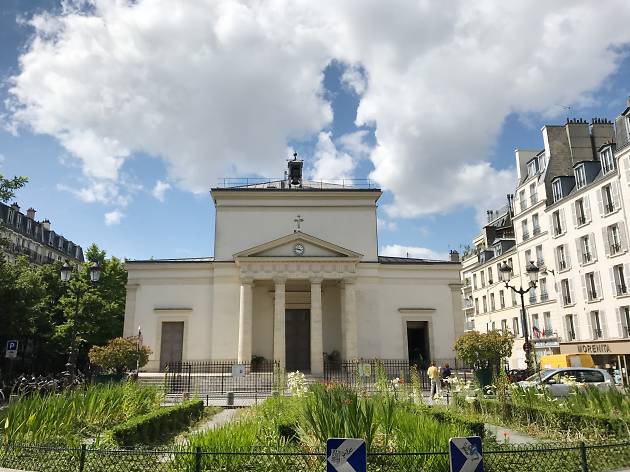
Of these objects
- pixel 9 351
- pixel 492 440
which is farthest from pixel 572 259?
pixel 9 351

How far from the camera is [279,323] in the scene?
29.0 m

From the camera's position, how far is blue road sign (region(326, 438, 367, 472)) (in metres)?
4.74

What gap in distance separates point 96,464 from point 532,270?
54.9ft

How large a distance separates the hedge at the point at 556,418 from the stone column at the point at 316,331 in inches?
625

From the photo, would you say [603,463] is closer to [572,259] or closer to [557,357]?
[557,357]

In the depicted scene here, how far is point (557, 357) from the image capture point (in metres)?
28.3

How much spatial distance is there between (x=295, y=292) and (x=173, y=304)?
804 centimetres

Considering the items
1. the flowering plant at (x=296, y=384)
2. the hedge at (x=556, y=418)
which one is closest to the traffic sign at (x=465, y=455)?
the hedge at (x=556, y=418)

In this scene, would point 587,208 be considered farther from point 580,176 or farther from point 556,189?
point 556,189

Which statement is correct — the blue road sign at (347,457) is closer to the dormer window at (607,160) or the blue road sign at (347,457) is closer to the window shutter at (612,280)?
the window shutter at (612,280)

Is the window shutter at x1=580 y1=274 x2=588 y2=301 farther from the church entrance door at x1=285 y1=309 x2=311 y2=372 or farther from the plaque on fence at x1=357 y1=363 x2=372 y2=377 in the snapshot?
the plaque on fence at x1=357 y1=363 x2=372 y2=377

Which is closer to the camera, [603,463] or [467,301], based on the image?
[603,463]

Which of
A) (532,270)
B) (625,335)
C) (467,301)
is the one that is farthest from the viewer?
(467,301)

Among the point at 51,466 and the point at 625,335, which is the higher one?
the point at 625,335
